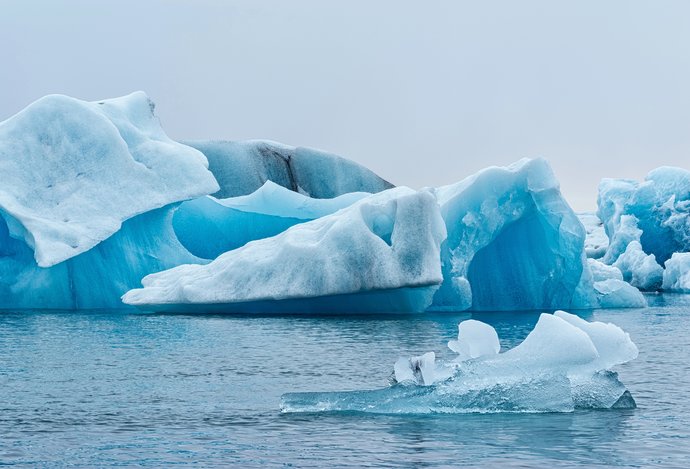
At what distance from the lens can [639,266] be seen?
36.3 meters

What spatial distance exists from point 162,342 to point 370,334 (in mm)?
3105

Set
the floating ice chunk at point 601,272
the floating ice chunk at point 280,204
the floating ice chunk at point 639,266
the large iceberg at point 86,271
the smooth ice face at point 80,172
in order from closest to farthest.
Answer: the smooth ice face at point 80,172, the large iceberg at point 86,271, the floating ice chunk at point 280,204, the floating ice chunk at point 601,272, the floating ice chunk at point 639,266

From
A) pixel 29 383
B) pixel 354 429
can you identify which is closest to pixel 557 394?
pixel 354 429

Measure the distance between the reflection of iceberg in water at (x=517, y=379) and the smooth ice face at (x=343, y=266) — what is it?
9.32 metres

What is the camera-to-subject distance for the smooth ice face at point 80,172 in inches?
844

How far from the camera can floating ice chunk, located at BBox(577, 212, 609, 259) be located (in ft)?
150

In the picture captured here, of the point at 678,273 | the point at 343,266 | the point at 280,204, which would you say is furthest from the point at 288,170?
the point at 343,266

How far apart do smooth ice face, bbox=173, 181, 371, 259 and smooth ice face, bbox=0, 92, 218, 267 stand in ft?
8.77

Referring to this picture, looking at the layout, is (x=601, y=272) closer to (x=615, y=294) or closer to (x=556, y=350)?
(x=615, y=294)

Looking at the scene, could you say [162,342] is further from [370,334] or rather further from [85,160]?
[85,160]

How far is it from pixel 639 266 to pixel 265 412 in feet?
97.0

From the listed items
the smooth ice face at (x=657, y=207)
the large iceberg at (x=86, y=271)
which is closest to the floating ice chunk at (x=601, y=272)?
the large iceberg at (x=86, y=271)

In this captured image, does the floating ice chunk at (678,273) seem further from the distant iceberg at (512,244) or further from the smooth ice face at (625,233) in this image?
the distant iceberg at (512,244)

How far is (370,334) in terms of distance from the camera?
15992 mm
